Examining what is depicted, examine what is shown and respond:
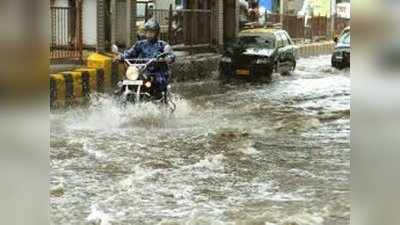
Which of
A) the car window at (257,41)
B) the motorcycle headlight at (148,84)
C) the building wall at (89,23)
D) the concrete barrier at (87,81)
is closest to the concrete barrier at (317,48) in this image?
the car window at (257,41)

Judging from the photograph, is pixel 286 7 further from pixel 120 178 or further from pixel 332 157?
pixel 120 178

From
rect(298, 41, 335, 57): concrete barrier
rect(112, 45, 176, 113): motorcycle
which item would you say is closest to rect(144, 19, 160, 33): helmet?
rect(112, 45, 176, 113): motorcycle

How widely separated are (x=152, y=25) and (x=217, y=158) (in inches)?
33.4

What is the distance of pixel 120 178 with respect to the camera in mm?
3773

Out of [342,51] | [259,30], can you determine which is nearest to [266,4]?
[259,30]

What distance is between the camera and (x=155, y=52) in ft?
12.8

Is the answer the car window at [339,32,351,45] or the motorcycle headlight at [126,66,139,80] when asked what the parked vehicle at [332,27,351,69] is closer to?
the car window at [339,32,351,45]

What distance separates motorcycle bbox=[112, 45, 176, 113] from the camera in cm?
389

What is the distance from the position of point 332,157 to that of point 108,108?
1.28m

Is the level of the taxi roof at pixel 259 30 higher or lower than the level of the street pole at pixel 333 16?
lower

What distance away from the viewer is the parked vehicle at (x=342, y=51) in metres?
3.65

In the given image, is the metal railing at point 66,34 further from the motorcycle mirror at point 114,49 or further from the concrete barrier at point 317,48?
the concrete barrier at point 317,48

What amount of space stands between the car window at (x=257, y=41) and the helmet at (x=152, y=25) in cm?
47
